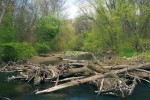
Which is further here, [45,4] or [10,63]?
[45,4]

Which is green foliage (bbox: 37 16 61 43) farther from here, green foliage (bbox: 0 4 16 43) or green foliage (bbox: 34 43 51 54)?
green foliage (bbox: 0 4 16 43)

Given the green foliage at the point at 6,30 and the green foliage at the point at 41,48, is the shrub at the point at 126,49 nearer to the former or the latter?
the green foliage at the point at 6,30

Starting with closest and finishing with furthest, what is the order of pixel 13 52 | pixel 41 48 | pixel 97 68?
1. pixel 97 68
2. pixel 13 52
3. pixel 41 48

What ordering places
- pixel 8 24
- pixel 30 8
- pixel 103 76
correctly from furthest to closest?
pixel 30 8 → pixel 8 24 → pixel 103 76

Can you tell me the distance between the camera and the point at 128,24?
4650 centimetres

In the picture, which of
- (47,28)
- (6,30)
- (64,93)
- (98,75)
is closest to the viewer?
(64,93)

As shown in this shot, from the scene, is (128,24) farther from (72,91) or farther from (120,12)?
(72,91)

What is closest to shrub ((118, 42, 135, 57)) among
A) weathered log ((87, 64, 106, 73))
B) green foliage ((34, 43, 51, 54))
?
weathered log ((87, 64, 106, 73))

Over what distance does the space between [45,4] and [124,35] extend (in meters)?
34.9

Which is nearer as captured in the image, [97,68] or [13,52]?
[97,68]

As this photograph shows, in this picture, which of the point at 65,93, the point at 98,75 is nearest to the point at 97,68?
the point at 98,75

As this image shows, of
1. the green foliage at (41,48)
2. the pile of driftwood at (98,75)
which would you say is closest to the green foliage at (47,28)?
the green foliage at (41,48)

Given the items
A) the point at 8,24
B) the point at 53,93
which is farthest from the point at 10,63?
the point at 53,93

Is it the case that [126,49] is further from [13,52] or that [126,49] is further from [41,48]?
[41,48]
